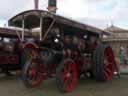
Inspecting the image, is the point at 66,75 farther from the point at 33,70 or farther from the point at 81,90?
the point at 33,70

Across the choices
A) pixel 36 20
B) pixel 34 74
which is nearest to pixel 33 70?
pixel 34 74

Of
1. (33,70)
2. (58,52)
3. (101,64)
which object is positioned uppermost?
(58,52)

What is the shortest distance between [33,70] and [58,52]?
1.00 metres

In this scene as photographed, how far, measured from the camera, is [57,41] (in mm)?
9102

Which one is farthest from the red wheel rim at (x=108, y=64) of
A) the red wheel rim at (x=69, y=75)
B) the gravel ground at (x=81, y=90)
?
the red wheel rim at (x=69, y=75)

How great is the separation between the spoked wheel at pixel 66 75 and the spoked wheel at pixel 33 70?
37.6 inches

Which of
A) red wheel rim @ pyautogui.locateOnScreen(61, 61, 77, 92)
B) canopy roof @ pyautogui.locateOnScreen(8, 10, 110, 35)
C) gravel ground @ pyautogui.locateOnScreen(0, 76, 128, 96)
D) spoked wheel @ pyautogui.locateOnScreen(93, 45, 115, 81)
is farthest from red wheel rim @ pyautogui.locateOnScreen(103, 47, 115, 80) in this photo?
red wheel rim @ pyautogui.locateOnScreen(61, 61, 77, 92)

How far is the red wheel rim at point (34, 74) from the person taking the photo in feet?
29.3

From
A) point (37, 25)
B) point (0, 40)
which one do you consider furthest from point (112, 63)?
point (0, 40)

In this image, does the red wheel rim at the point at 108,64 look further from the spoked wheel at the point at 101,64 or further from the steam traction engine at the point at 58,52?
the steam traction engine at the point at 58,52

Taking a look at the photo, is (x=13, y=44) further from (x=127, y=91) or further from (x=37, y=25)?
(x=127, y=91)

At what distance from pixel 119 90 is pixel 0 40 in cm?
545

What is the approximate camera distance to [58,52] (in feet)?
28.9

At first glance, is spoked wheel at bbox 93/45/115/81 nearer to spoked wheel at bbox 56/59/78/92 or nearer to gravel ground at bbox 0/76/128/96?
gravel ground at bbox 0/76/128/96
